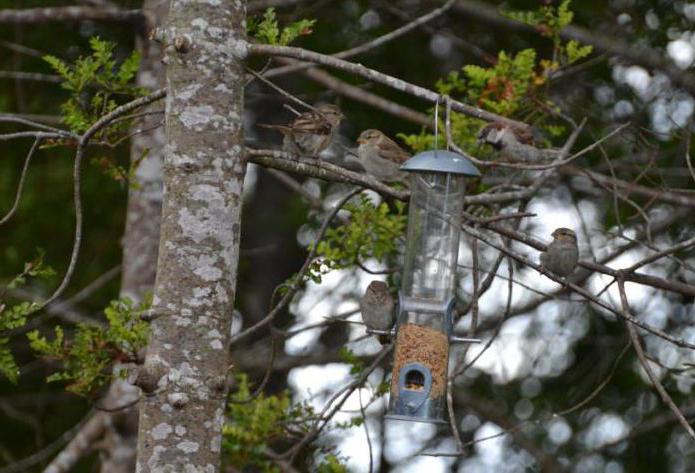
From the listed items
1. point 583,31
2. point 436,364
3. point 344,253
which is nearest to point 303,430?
point 344,253

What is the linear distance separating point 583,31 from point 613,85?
91 cm

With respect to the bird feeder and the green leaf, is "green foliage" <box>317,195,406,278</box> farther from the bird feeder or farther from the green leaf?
the green leaf

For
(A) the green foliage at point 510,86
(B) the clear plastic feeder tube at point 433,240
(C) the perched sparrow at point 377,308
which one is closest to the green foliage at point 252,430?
(C) the perched sparrow at point 377,308

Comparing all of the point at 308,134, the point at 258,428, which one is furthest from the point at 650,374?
the point at 258,428

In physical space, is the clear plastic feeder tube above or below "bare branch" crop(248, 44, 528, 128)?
below

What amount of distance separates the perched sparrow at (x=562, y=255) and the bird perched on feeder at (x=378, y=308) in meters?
0.78

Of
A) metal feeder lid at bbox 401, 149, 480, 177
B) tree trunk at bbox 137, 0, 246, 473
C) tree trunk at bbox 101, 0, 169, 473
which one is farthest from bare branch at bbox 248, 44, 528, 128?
tree trunk at bbox 101, 0, 169, 473

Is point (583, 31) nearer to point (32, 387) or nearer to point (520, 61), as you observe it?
point (520, 61)

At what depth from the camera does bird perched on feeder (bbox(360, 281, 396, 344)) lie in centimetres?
608

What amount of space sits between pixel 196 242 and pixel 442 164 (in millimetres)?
968

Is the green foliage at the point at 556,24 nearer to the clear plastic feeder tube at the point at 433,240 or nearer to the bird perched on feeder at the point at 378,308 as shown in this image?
the bird perched on feeder at the point at 378,308

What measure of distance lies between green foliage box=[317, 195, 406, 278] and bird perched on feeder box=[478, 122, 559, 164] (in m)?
0.59

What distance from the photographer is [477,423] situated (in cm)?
945

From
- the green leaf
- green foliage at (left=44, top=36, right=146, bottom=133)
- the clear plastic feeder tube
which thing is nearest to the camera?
A: the green leaf
